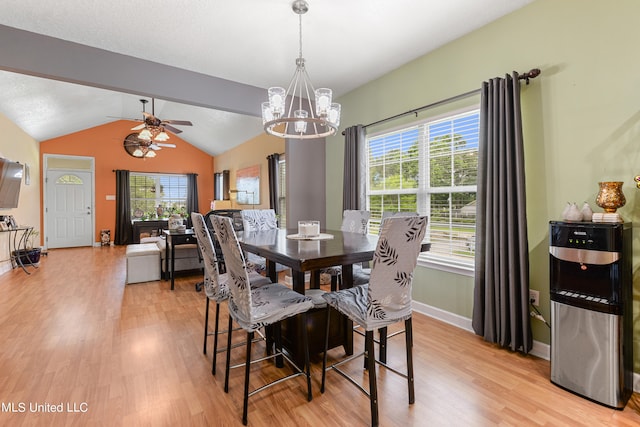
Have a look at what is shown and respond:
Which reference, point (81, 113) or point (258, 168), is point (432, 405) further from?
point (81, 113)

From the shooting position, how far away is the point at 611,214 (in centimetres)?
176

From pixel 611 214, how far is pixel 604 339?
715 mm

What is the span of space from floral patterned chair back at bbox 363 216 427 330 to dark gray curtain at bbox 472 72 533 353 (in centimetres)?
111

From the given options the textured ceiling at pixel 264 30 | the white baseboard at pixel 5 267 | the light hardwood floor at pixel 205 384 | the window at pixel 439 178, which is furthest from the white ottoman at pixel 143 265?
the window at pixel 439 178

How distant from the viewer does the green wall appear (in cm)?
188

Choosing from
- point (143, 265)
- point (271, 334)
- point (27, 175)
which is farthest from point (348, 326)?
point (27, 175)

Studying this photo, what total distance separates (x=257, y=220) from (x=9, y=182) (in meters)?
4.61

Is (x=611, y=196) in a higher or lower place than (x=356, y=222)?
higher

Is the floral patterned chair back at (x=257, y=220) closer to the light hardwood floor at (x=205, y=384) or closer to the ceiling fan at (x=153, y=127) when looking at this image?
the light hardwood floor at (x=205, y=384)

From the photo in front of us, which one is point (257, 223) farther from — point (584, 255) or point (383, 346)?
point (584, 255)

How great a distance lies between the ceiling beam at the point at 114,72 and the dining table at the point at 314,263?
222 cm

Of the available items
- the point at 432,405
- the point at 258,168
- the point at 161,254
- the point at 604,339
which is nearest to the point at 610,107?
the point at 604,339

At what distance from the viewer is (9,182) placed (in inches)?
192

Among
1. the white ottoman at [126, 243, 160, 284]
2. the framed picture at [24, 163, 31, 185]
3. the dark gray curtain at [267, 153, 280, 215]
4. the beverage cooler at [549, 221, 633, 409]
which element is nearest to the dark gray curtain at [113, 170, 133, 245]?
the framed picture at [24, 163, 31, 185]
